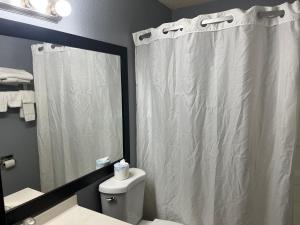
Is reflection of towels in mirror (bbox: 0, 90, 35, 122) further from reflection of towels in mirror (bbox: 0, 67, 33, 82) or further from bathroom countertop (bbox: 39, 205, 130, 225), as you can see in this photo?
bathroom countertop (bbox: 39, 205, 130, 225)

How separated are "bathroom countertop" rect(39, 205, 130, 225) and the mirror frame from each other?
0.08 metres

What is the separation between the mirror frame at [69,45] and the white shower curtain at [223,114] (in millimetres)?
156

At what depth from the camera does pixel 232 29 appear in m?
1.49

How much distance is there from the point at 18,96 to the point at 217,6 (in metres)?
2.07

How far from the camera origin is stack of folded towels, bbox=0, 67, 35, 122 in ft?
3.59

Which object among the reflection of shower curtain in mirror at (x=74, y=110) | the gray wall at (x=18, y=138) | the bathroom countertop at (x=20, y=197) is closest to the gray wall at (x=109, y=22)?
the gray wall at (x=18, y=138)

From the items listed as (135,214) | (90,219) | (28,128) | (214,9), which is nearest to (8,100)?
(28,128)

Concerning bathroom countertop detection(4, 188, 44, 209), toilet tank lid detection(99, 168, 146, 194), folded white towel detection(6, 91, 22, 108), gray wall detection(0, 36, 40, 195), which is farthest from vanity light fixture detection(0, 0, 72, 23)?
toilet tank lid detection(99, 168, 146, 194)

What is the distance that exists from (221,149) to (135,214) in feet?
2.69

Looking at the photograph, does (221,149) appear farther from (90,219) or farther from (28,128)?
(28,128)

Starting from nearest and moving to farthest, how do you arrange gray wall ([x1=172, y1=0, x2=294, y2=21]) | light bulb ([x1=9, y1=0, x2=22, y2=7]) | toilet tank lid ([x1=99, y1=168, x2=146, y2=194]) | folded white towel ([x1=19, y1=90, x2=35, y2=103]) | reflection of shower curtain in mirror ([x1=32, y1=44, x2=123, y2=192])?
light bulb ([x1=9, y1=0, x2=22, y2=7]) → folded white towel ([x1=19, y1=90, x2=35, y2=103]) → reflection of shower curtain in mirror ([x1=32, y1=44, x2=123, y2=192]) → toilet tank lid ([x1=99, y1=168, x2=146, y2=194]) → gray wall ([x1=172, y1=0, x2=294, y2=21])

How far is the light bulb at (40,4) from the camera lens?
114 centimetres

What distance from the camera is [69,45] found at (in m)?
1.39

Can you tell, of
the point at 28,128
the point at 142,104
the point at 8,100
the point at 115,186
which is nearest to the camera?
the point at 8,100
